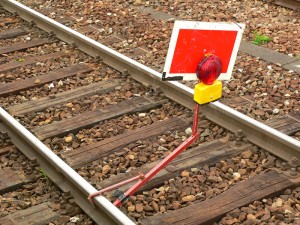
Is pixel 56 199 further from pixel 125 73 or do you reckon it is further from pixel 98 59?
pixel 98 59

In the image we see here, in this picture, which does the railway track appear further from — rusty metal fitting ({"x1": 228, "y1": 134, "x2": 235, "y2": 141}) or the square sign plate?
the square sign plate

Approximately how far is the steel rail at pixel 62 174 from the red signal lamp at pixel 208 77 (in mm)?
953

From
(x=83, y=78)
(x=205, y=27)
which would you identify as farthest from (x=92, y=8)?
(x=205, y=27)

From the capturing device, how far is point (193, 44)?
403 cm

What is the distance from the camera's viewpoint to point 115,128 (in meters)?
5.65

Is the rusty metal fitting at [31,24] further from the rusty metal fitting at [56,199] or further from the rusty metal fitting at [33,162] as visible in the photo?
the rusty metal fitting at [56,199]

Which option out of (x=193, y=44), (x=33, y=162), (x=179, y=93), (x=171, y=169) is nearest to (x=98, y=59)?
(x=179, y=93)

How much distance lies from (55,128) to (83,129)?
0.84ft

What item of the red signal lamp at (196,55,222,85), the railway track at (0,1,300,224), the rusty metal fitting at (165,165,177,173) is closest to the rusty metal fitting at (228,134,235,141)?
the railway track at (0,1,300,224)

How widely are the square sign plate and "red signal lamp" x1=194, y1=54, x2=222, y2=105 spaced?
0.19ft

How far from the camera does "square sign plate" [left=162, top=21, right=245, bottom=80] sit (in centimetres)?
399

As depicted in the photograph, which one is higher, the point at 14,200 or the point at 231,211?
the point at 231,211

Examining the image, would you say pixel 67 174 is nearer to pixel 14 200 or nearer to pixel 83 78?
pixel 14 200

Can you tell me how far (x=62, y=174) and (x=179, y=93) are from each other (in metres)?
1.66
